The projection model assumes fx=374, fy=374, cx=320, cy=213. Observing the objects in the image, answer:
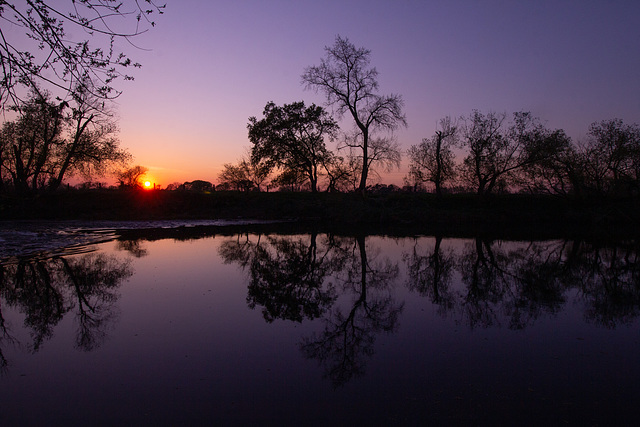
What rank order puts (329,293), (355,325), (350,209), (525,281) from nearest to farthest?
(355,325) → (329,293) → (525,281) → (350,209)

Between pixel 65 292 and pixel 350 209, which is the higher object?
pixel 350 209

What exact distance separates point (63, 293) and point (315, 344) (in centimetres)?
664

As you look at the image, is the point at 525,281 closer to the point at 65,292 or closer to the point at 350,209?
the point at 65,292

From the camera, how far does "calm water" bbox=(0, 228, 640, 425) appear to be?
4.21m

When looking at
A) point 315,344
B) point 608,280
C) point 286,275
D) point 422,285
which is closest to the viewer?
point 315,344

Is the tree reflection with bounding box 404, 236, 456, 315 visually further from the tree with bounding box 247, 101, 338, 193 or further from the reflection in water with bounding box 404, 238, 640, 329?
the tree with bounding box 247, 101, 338, 193

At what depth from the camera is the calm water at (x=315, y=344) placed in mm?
4207

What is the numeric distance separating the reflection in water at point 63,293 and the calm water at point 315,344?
2.1 inches

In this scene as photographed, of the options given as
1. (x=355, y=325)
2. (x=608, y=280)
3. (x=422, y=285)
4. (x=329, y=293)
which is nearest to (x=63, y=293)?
(x=329, y=293)

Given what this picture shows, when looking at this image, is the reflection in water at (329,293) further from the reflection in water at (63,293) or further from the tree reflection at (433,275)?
the reflection in water at (63,293)

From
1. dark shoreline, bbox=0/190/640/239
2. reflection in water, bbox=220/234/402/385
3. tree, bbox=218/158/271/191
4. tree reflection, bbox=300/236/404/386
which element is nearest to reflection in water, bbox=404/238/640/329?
tree reflection, bbox=300/236/404/386

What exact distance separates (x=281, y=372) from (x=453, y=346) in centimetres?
284

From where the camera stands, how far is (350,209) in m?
35.0

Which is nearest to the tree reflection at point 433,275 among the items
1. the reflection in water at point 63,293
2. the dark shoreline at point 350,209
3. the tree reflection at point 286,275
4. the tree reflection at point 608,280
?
the tree reflection at point 286,275
